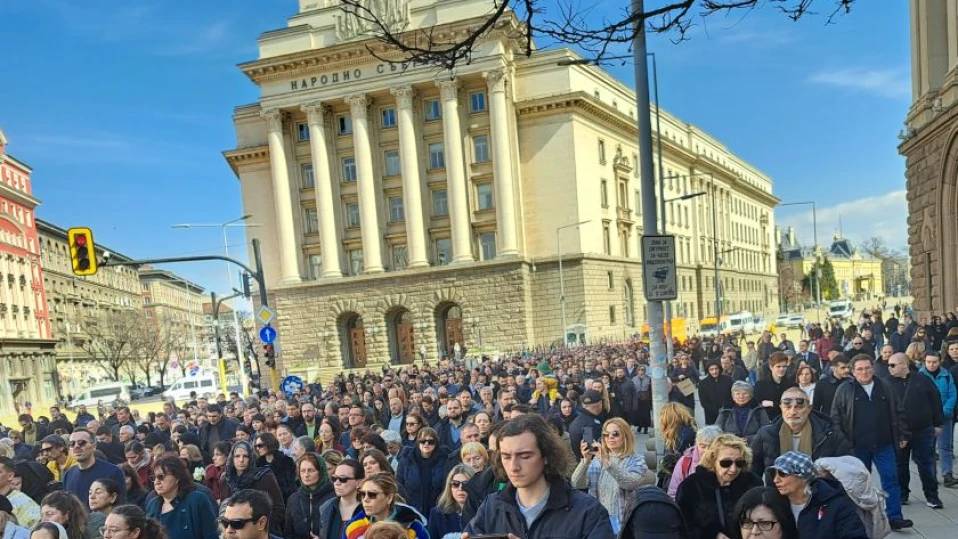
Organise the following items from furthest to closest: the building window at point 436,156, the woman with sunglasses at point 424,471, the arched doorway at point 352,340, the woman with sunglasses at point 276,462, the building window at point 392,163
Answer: the arched doorway at point 352,340 < the building window at point 392,163 < the building window at point 436,156 < the woman with sunglasses at point 276,462 < the woman with sunglasses at point 424,471

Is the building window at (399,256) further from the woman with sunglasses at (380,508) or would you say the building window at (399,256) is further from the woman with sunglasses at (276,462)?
the woman with sunglasses at (380,508)

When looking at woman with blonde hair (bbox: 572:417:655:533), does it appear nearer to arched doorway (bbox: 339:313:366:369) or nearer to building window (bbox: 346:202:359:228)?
arched doorway (bbox: 339:313:366:369)

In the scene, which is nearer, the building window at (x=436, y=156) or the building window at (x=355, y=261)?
the building window at (x=436, y=156)

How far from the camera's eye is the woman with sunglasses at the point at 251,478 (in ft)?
19.8

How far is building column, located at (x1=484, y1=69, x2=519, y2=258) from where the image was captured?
144 feet

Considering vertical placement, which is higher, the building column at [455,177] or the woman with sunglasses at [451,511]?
the building column at [455,177]

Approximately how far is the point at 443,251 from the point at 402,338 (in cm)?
686

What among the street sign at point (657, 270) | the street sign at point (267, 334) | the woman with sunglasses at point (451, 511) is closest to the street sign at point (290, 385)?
the street sign at point (267, 334)

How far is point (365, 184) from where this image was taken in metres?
46.6

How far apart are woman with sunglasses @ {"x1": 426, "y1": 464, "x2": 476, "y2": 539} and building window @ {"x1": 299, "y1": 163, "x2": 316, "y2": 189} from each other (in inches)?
1831

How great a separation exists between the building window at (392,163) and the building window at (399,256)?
5.08 metres

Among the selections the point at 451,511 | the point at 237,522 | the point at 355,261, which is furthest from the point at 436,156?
the point at 237,522

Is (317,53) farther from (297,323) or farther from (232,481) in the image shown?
(232,481)

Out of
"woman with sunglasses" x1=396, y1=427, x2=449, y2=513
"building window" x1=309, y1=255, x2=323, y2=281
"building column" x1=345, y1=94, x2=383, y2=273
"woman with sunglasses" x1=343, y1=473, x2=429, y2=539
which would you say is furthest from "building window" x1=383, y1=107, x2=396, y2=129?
"woman with sunglasses" x1=343, y1=473, x2=429, y2=539
